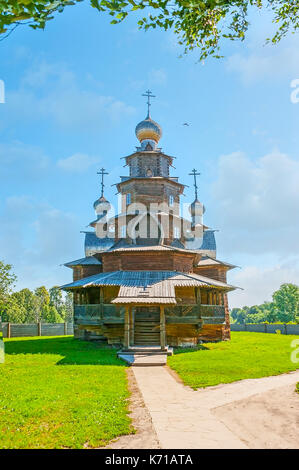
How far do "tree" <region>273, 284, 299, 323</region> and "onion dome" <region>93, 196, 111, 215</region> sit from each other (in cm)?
4577

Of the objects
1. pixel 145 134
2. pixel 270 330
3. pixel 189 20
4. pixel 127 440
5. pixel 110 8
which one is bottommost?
pixel 270 330

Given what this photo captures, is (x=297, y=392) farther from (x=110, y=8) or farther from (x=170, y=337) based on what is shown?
(x=170, y=337)

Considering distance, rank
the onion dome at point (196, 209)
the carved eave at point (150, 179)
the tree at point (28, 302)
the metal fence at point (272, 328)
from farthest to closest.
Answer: the tree at point (28, 302)
the metal fence at point (272, 328)
the onion dome at point (196, 209)
the carved eave at point (150, 179)

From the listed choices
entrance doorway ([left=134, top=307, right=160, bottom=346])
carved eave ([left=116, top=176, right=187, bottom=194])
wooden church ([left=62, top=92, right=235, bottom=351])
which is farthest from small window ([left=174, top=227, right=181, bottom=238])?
entrance doorway ([left=134, top=307, right=160, bottom=346])

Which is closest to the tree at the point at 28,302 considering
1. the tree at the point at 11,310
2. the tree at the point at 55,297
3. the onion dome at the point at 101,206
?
the tree at the point at 11,310

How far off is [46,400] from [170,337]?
1365 centimetres

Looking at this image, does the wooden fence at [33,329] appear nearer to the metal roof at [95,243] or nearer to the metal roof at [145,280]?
the metal roof at [95,243]

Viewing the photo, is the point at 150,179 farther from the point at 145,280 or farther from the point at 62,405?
the point at 62,405

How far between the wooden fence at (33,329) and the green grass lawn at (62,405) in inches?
768

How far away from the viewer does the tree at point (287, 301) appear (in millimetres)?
67250

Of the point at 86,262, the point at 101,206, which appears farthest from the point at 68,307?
the point at 86,262

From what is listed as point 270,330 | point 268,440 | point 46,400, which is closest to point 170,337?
point 46,400

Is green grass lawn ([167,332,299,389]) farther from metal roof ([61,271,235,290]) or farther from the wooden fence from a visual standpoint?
the wooden fence
